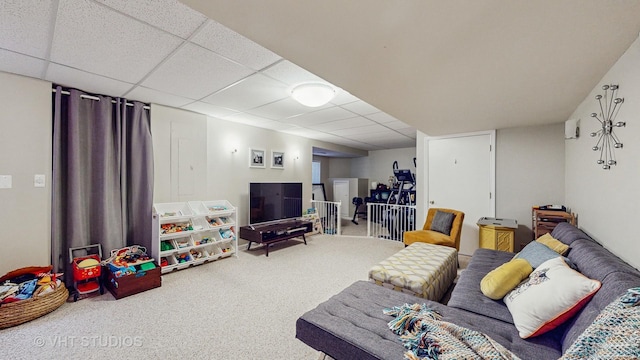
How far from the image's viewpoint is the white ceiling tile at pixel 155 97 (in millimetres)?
2867

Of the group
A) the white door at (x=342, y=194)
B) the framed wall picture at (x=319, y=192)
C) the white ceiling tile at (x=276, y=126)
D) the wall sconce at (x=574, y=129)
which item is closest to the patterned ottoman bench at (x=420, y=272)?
the wall sconce at (x=574, y=129)

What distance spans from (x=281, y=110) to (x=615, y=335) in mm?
3540

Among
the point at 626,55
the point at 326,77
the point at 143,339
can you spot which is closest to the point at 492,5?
the point at 326,77

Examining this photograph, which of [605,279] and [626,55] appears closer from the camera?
[605,279]

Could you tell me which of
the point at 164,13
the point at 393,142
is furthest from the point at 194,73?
the point at 393,142

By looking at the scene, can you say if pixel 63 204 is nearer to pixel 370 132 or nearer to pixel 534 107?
pixel 370 132

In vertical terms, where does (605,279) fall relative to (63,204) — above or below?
below

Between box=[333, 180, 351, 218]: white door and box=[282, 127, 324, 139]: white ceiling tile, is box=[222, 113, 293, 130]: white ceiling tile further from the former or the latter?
box=[333, 180, 351, 218]: white door

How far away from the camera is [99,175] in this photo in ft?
9.64

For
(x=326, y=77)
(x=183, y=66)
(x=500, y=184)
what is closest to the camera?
(x=326, y=77)

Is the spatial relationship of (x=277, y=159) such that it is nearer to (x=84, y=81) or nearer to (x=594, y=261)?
(x=84, y=81)

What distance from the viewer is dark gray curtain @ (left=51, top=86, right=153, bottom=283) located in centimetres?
272

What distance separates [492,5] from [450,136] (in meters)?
3.33

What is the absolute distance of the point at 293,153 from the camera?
5441mm
